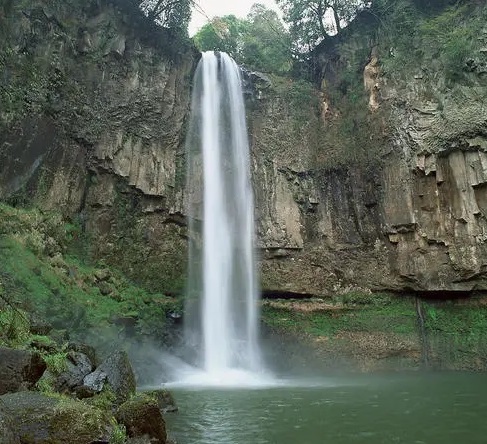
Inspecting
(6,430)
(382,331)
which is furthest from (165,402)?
(382,331)

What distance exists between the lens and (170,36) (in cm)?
2050

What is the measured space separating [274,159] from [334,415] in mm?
13765

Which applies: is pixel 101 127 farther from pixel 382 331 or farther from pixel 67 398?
pixel 67 398

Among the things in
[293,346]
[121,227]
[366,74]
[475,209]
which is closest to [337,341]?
[293,346]

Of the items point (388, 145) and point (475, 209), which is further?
point (388, 145)

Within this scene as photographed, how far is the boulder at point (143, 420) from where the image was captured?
227 inches

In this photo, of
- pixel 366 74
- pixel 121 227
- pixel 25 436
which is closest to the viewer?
pixel 25 436

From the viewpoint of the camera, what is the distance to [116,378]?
7160mm

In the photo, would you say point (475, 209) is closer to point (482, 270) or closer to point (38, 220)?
point (482, 270)

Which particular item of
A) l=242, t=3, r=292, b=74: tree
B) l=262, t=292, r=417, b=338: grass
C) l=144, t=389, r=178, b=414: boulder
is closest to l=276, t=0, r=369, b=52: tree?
l=242, t=3, r=292, b=74: tree

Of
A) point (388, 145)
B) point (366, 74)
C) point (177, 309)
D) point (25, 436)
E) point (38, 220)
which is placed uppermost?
point (366, 74)

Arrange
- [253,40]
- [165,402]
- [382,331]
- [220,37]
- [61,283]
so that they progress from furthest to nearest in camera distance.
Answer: [220,37]
[253,40]
[382,331]
[61,283]
[165,402]

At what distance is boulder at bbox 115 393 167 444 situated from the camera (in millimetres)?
5766

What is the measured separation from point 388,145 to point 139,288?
36.7 ft
